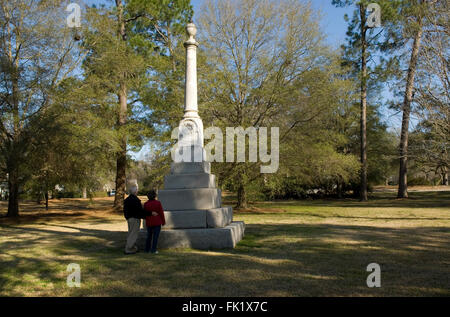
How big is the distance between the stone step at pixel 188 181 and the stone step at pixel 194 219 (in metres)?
0.82

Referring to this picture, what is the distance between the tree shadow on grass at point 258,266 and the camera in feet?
16.4

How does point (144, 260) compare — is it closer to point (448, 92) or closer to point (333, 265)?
point (333, 265)

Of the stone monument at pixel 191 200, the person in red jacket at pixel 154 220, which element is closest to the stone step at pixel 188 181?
the stone monument at pixel 191 200

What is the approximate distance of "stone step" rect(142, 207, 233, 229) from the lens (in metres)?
8.71

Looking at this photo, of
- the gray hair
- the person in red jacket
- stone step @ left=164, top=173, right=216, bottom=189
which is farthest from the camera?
stone step @ left=164, top=173, right=216, bottom=189

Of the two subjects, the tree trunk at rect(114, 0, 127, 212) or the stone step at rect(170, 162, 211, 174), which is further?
the tree trunk at rect(114, 0, 127, 212)

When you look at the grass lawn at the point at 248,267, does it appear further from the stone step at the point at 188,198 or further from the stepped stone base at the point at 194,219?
the stone step at the point at 188,198

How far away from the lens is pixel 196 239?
8.41 metres

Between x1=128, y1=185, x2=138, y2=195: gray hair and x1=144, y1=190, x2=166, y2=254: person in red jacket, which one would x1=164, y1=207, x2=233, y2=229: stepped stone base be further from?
x1=128, y1=185, x2=138, y2=195: gray hair

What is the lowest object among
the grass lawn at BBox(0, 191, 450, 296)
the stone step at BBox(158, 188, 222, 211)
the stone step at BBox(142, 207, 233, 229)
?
the grass lawn at BBox(0, 191, 450, 296)

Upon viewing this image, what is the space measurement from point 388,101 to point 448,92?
47.4 feet

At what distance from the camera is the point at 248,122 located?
18.3 m

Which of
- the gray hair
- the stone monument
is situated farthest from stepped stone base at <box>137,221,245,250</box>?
the gray hair
